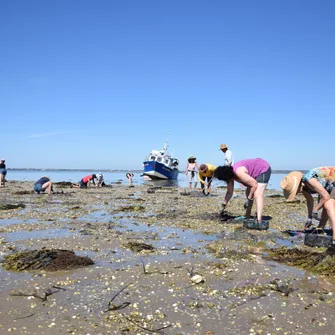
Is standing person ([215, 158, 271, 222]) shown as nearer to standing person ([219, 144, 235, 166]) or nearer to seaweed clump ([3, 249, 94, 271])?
seaweed clump ([3, 249, 94, 271])

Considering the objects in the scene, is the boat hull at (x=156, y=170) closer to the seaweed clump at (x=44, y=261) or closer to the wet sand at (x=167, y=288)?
the wet sand at (x=167, y=288)

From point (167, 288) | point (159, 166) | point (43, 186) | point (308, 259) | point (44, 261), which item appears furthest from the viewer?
point (159, 166)

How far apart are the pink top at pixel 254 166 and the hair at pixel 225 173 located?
0.18m

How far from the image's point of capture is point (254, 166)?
9055 millimetres

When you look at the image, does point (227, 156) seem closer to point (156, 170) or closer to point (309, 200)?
point (309, 200)

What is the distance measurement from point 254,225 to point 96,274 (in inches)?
195

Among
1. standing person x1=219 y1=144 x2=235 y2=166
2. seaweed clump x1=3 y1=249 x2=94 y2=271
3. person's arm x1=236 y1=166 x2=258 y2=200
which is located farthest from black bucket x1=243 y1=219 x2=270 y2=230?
standing person x1=219 y1=144 x2=235 y2=166

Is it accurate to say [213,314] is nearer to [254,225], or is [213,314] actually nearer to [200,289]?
[200,289]

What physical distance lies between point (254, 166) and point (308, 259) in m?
3.59

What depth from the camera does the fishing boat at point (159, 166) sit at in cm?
4747

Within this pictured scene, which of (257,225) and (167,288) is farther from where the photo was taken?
(257,225)

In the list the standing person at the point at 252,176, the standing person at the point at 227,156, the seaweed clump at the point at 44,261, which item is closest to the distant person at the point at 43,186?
the standing person at the point at 227,156

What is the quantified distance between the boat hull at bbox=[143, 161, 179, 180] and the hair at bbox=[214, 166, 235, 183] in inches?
1496

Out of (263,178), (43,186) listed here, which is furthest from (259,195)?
(43,186)
